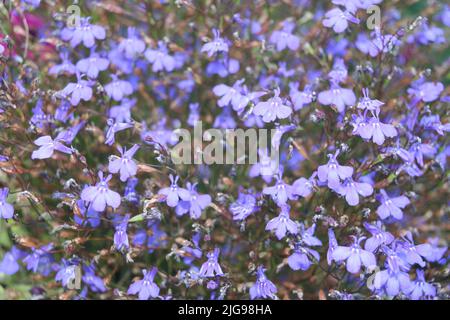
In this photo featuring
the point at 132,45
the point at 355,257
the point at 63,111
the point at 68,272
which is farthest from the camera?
the point at 132,45

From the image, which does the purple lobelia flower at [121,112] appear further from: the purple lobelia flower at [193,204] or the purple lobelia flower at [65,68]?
the purple lobelia flower at [193,204]

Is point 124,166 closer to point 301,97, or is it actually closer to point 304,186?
point 304,186

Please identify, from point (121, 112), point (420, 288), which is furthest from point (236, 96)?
point (420, 288)

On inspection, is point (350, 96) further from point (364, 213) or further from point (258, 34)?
point (258, 34)

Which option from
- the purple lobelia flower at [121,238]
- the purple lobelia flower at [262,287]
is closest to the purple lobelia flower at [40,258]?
the purple lobelia flower at [121,238]

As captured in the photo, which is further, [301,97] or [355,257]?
[301,97]

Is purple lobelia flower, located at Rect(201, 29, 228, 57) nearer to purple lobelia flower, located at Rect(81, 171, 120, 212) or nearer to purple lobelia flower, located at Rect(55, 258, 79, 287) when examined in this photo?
purple lobelia flower, located at Rect(81, 171, 120, 212)

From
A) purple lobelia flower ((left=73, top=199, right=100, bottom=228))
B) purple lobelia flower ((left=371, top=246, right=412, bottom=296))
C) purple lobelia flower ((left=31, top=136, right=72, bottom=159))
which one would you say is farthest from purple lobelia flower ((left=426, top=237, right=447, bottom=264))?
purple lobelia flower ((left=31, top=136, right=72, bottom=159))
